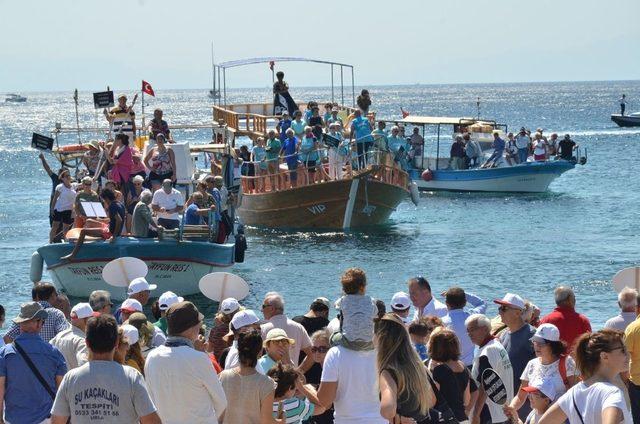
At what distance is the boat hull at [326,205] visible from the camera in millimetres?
31094

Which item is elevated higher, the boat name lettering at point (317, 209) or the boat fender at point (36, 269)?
the boat fender at point (36, 269)

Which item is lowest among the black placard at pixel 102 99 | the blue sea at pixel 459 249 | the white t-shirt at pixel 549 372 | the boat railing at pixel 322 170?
the blue sea at pixel 459 249

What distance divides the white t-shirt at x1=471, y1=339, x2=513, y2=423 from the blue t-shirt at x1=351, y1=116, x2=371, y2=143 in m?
22.0

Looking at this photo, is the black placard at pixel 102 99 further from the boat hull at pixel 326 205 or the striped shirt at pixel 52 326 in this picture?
the striped shirt at pixel 52 326

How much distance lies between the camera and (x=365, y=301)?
23.4ft

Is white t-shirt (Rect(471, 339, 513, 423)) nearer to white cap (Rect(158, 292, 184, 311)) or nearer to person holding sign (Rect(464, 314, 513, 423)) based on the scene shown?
person holding sign (Rect(464, 314, 513, 423))

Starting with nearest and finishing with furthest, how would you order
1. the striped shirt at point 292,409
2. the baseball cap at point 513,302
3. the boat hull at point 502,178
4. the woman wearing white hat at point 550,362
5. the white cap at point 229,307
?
the striped shirt at point 292,409 → the woman wearing white hat at point 550,362 → the baseball cap at point 513,302 → the white cap at point 229,307 → the boat hull at point 502,178

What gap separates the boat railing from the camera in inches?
1206

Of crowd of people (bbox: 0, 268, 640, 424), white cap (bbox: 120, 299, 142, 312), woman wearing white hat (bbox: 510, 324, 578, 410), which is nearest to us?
crowd of people (bbox: 0, 268, 640, 424)

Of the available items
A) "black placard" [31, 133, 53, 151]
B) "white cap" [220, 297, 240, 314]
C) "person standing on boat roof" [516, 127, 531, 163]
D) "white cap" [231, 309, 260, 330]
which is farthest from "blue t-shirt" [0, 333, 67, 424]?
"person standing on boat roof" [516, 127, 531, 163]

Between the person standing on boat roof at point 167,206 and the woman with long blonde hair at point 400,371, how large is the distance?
13984mm

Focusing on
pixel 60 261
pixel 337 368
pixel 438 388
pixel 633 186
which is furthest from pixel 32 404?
pixel 633 186

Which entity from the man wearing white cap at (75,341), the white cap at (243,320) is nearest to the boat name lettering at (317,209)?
the man wearing white cap at (75,341)

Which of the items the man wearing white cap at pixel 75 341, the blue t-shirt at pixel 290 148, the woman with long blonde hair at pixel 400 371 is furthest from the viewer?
the blue t-shirt at pixel 290 148
